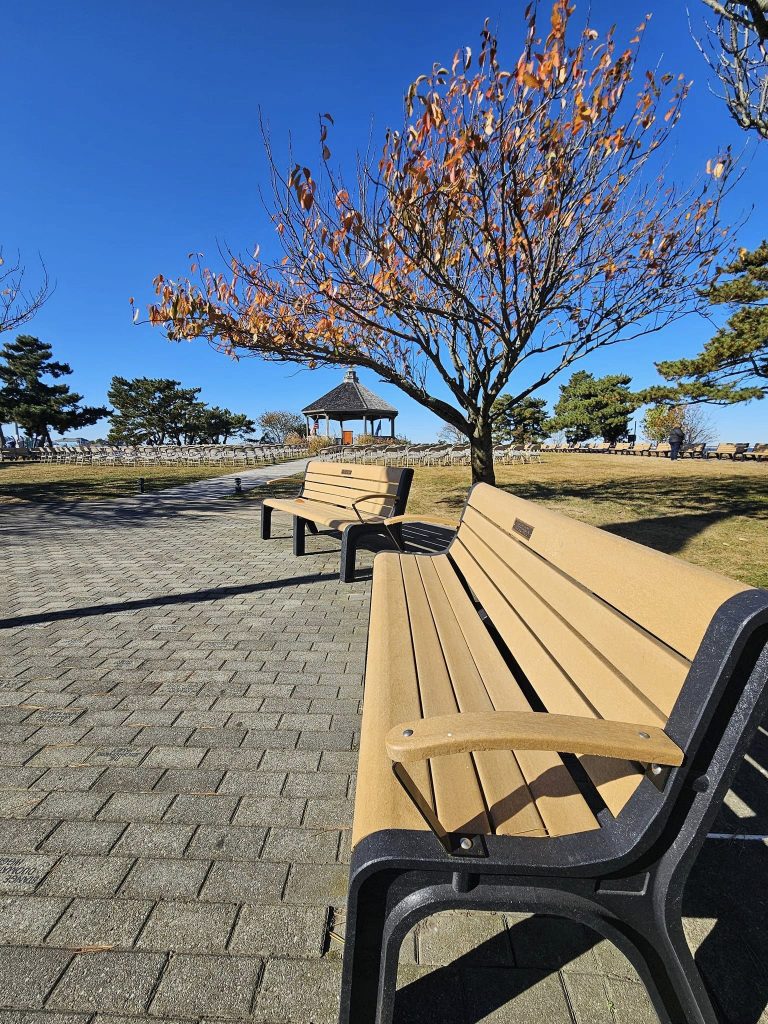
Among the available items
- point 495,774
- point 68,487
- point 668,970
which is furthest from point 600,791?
point 68,487

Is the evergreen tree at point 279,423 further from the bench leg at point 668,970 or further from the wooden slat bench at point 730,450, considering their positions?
the bench leg at point 668,970

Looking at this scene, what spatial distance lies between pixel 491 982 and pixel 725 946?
698mm

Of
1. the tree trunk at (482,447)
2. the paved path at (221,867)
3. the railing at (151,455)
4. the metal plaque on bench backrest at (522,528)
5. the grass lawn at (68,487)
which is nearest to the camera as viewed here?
the paved path at (221,867)

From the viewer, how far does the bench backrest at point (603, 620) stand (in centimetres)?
116

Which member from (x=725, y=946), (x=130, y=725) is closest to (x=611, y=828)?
(x=725, y=946)

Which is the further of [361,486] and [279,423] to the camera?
[279,423]

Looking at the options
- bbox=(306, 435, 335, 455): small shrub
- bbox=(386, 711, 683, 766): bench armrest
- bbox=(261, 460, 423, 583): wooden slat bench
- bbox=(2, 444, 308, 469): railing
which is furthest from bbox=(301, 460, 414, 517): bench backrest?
bbox=(306, 435, 335, 455): small shrub

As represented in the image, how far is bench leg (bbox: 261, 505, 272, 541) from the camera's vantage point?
6978 mm

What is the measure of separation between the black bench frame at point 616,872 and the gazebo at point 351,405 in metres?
31.2

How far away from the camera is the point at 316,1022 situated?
1.25 metres

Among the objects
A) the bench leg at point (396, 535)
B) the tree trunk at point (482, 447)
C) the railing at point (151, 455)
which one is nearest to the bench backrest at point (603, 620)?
the bench leg at point (396, 535)

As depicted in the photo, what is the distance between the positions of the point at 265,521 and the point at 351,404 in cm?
2580

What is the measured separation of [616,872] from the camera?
111cm

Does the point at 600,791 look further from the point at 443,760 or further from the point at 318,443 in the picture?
the point at 318,443
